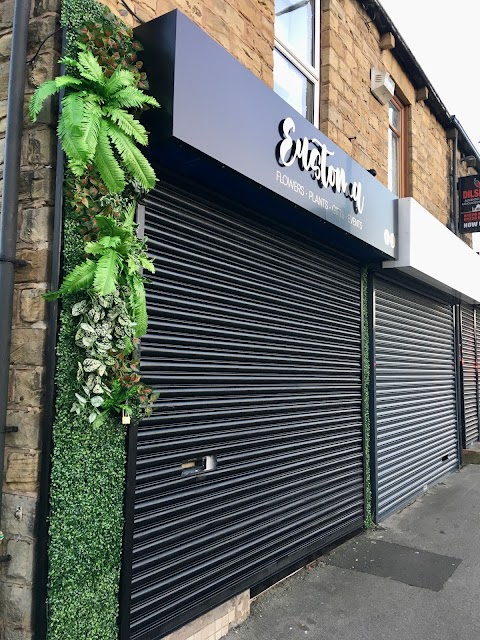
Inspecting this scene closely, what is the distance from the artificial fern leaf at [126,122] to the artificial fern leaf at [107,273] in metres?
0.69

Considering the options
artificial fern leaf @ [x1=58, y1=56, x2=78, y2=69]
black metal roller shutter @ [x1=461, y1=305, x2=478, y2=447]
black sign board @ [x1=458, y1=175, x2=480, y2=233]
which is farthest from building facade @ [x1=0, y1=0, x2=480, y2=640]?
black metal roller shutter @ [x1=461, y1=305, x2=478, y2=447]

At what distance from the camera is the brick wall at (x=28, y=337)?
112 inches

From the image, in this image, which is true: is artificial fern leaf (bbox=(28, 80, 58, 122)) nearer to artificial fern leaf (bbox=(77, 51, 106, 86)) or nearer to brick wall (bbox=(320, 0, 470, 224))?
artificial fern leaf (bbox=(77, 51, 106, 86))

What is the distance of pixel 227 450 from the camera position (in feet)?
13.8

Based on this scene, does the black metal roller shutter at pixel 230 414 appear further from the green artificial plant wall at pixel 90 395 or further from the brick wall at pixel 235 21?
the brick wall at pixel 235 21

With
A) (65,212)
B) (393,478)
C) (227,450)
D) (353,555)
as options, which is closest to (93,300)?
(65,212)

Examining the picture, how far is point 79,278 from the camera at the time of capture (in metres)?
2.81

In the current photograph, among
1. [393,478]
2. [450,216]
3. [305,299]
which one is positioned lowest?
[393,478]

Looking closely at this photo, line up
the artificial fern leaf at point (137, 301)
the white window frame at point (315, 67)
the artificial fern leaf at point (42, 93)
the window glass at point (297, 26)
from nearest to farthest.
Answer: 1. the artificial fern leaf at point (42, 93)
2. the artificial fern leaf at point (137, 301)
3. the window glass at point (297, 26)
4. the white window frame at point (315, 67)

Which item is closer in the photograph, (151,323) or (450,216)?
(151,323)

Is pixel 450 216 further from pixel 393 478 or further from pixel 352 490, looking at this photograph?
pixel 352 490

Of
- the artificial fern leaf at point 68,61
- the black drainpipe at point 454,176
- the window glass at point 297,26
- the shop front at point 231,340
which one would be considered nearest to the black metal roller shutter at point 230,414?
the shop front at point 231,340

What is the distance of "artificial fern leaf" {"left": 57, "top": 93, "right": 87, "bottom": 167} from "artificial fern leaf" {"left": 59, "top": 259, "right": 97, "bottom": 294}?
55cm

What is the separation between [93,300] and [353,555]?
172 inches
